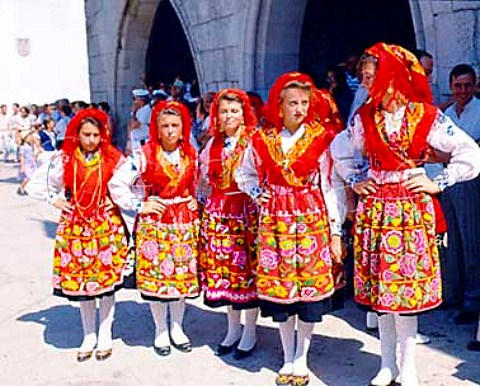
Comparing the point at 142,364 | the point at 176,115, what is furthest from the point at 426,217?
the point at 142,364

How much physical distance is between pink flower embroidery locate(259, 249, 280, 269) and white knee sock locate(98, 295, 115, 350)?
1028mm

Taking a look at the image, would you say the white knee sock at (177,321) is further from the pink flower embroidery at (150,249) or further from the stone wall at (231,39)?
the stone wall at (231,39)

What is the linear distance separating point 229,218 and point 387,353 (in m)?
1.00

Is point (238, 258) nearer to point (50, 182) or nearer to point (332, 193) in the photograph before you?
point (332, 193)

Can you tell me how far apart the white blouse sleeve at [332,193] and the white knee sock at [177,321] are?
108 cm

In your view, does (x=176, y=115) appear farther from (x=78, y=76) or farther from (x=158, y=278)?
(x=78, y=76)

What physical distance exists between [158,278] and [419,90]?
1625mm

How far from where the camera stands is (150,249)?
3814 mm

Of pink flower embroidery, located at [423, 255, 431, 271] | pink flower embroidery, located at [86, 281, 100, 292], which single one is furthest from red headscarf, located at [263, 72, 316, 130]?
pink flower embroidery, located at [86, 281, 100, 292]

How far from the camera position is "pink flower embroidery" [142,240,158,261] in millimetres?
3804

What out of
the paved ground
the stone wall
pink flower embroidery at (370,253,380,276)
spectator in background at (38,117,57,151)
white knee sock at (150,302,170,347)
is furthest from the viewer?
spectator in background at (38,117,57,151)

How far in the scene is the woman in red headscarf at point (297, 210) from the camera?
332cm

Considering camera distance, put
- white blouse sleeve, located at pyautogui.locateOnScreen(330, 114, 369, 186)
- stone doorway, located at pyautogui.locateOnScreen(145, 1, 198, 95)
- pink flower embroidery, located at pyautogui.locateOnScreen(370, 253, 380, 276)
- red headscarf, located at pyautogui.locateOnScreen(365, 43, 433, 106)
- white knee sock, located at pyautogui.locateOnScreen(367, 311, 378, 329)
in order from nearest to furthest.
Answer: red headscarf, located at pyautogui.locateOnScreen(365, 43, 433, 106), pink flower embroidery, located at pyautogui.locateOnScreen(370, 253, 380, 276), white blouse sleeve, located at pyautogui.locateOnScreen(330, 114, 369, 186), white knee sock, located at pyautogui.locateOnScreen(367, 311, 378, 329), stone doorway, located at pyautogui.locateOnScreen(145, 1, 198, 95)

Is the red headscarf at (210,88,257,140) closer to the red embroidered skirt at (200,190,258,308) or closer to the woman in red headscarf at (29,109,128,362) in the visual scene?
the red embroidered skirt at (200,190,258,308)
